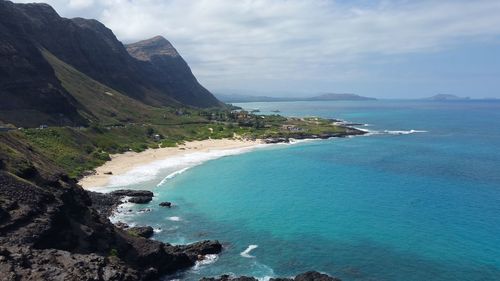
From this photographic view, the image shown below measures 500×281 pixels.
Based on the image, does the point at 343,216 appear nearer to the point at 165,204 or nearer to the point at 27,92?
the point at 165,204

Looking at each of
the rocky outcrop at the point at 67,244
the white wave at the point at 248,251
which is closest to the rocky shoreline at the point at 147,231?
the rocky outcrop at the point at 67,244

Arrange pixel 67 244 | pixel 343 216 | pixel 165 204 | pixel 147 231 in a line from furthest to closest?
1. pixel 165 204
2. pixel 343 216
3. pixel 147 231
4. pixel 67 244

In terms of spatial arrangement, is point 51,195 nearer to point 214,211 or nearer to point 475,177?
point 214,211

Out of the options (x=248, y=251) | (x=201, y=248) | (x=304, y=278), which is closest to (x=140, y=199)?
(x=201, y=248)

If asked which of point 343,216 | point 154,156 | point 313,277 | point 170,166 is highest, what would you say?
point 154,156

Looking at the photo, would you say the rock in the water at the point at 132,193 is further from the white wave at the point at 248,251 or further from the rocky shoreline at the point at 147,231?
the white wave at the point at 248,251

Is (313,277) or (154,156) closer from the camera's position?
(313,277)

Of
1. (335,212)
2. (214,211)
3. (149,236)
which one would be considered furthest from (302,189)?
(149,236)

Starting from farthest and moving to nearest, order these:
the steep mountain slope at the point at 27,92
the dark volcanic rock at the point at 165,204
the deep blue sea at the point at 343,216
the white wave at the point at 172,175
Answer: the steep mountain slope at the point at 27,92, the white wave at the point at 172,175, the dark volcanic rock at the point at 165,204, the deep blue sea at the point at 343,216
